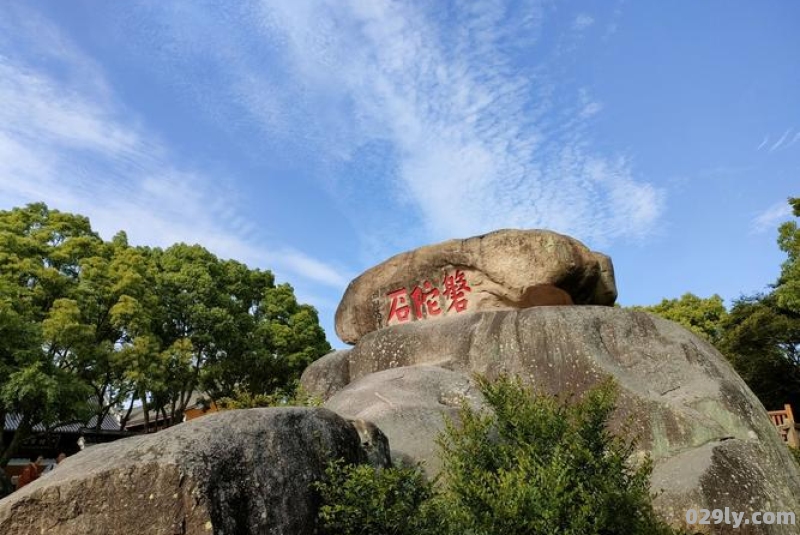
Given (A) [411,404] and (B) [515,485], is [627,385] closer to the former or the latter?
(A) [411,404]

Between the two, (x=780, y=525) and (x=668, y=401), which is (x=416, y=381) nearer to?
(x=668, y=401)

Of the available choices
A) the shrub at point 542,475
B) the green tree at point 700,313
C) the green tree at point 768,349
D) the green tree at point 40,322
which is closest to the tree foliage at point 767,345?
the green tree at point 768,349

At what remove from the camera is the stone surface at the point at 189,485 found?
3.74 meters

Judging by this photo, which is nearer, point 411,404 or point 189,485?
point 189,485

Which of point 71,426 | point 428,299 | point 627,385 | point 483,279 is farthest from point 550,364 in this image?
point 71,426

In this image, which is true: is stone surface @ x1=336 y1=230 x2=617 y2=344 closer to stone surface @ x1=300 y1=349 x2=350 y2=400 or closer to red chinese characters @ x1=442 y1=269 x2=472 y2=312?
red chinese characters @ x1=442 y1=269 x2=472 y2=312

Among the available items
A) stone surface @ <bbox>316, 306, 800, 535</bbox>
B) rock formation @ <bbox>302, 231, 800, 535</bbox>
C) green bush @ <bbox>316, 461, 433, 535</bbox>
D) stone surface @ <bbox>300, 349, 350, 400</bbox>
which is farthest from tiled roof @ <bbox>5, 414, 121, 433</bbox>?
green bush @ <bbox>316, 461, 433, 535</bbox>

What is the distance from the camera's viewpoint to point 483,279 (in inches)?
432

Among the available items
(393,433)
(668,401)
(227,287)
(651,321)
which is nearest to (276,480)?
(393,433)

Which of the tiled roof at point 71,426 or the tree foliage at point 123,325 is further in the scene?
the tiled roof at point 71,426

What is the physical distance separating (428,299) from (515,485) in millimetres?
7931

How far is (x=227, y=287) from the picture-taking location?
75.5 feet

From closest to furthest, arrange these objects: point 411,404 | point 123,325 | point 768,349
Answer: point 411,404, point 123,325, point 768,349

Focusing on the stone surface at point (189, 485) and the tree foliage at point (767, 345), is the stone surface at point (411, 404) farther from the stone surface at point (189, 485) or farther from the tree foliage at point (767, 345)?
the tree foliage at point (767, 345)
